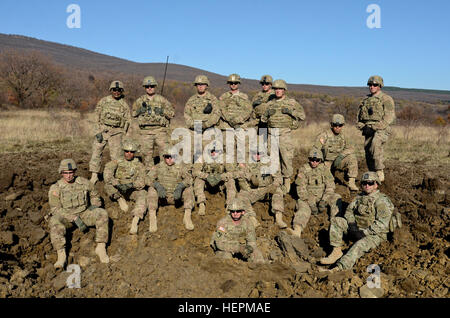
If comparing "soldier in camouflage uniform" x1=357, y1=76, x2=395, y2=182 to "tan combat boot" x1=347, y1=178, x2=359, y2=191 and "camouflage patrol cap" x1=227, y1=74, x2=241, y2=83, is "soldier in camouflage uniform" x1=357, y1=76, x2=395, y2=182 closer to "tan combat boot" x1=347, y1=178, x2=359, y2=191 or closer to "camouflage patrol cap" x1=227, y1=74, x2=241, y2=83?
"tan combat boot" x1=347, y1=178, x2=359, y2=191

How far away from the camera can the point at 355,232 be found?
19.9 feet

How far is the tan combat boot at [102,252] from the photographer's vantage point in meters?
5.78

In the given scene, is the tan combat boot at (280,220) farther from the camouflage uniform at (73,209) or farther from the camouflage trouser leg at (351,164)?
the camouflage uniform at (73,209)

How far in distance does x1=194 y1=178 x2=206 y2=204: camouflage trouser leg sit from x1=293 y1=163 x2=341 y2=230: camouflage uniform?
6.70 feet

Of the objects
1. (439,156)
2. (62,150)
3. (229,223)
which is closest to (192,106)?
(229,223)

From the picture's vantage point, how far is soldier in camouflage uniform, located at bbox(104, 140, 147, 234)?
723cm

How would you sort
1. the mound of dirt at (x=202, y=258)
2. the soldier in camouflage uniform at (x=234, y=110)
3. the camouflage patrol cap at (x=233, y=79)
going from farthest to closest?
the soldier in camouflage uniform at (x=234, y=110) → the camouflage patrol cap at (x=233, y=79) → the mound of dirt at (x=202, y=258)

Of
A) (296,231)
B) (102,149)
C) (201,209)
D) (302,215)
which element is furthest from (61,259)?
(302,215)

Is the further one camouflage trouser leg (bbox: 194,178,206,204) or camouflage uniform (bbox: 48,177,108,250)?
camouflage trouser leg (bbox: 194,178,206,204)

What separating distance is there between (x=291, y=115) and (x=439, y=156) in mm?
8065

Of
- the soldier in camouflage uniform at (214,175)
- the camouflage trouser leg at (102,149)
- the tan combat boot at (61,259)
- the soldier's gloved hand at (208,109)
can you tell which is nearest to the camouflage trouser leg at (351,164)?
the soldier in camouflage uniform at (214,175)

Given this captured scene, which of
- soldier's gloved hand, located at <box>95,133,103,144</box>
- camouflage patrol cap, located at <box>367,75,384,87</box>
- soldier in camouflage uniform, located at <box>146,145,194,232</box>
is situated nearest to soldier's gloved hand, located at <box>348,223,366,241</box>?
soldier in camouflage uniform, located at <box>146,145,194,232</box>

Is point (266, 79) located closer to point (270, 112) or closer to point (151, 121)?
point (270, 112)
